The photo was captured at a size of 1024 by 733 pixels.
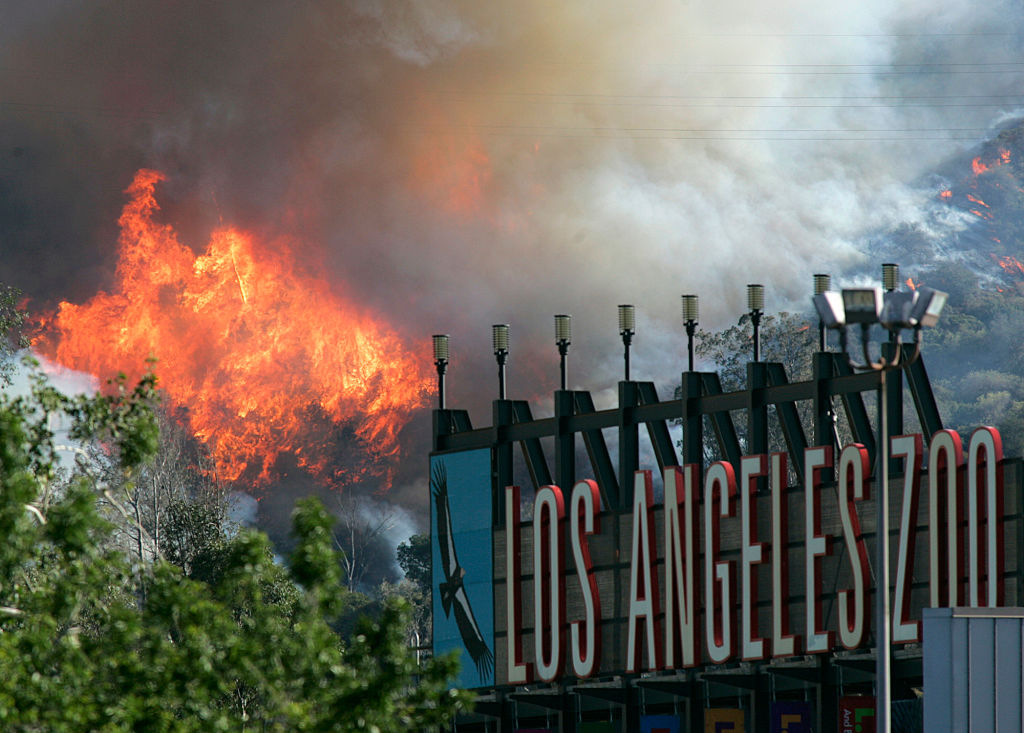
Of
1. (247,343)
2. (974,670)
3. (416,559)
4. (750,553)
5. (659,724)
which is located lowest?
(659,724)

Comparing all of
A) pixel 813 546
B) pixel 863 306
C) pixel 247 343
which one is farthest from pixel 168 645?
pixel 247 343

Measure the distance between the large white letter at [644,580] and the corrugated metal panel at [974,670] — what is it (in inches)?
476

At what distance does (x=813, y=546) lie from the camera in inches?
1292

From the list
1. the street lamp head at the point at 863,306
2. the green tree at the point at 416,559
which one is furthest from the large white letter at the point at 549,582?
the green tree at the point at 416,559

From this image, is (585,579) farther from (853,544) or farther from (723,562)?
(853,544)

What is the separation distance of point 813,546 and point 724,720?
4.26m

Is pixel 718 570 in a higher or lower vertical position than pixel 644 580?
higher

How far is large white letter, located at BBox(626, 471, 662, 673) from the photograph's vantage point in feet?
119

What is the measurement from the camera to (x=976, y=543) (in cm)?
2998

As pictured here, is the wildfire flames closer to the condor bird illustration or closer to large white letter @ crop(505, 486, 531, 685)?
the condor bird illustration

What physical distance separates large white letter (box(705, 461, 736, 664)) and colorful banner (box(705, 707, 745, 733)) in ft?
3.20

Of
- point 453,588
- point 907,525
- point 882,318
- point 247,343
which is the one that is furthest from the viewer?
point 247,343

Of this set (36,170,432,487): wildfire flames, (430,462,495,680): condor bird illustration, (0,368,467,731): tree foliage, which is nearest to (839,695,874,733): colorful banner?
(430,462,495,680): condor bird illustration

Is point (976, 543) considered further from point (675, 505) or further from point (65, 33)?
point (65, 33)
